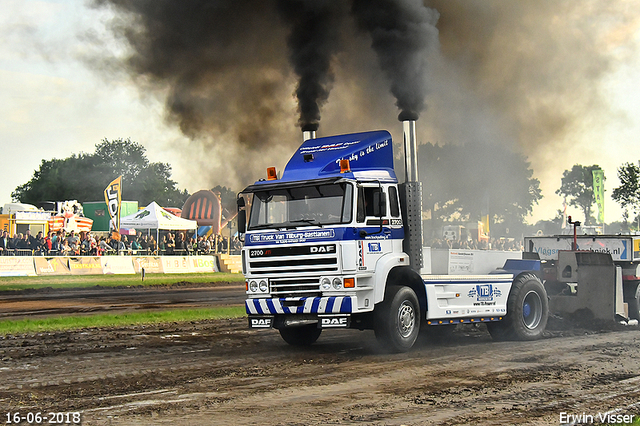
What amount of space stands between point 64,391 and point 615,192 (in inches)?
1785

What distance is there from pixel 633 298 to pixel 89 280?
2299 cm

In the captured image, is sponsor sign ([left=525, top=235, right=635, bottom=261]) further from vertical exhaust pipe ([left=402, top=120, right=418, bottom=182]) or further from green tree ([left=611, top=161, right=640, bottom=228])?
green tree ([left=611, top=161, right=640, bottom=228])

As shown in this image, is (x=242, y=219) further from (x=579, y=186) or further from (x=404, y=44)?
(x=579, y=186)

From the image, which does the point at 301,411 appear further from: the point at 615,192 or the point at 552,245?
the point at 615,192

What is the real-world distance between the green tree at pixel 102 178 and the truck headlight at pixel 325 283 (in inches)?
3597

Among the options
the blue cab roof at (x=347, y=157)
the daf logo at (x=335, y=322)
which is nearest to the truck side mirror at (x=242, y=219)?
the blue cab roof at (x=347, y=157)

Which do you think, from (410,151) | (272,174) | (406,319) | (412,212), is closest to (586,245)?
(410,151)

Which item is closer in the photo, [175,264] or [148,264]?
[148,264]

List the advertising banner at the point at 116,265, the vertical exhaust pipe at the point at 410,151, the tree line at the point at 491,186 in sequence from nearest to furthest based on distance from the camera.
Answer: the vertical exhaust pipe at the point at 410,151, the tree line at the point at 491,186, the advertising banner at the point at 116,265

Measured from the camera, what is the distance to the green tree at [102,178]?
96.6 metres

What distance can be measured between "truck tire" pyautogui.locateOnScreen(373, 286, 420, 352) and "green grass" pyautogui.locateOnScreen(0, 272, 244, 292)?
1932cm

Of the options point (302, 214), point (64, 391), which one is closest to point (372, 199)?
point (302, 214)

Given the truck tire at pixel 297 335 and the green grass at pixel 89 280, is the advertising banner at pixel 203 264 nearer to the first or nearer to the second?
the green grass at pixel 89 280

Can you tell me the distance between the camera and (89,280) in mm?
29812
